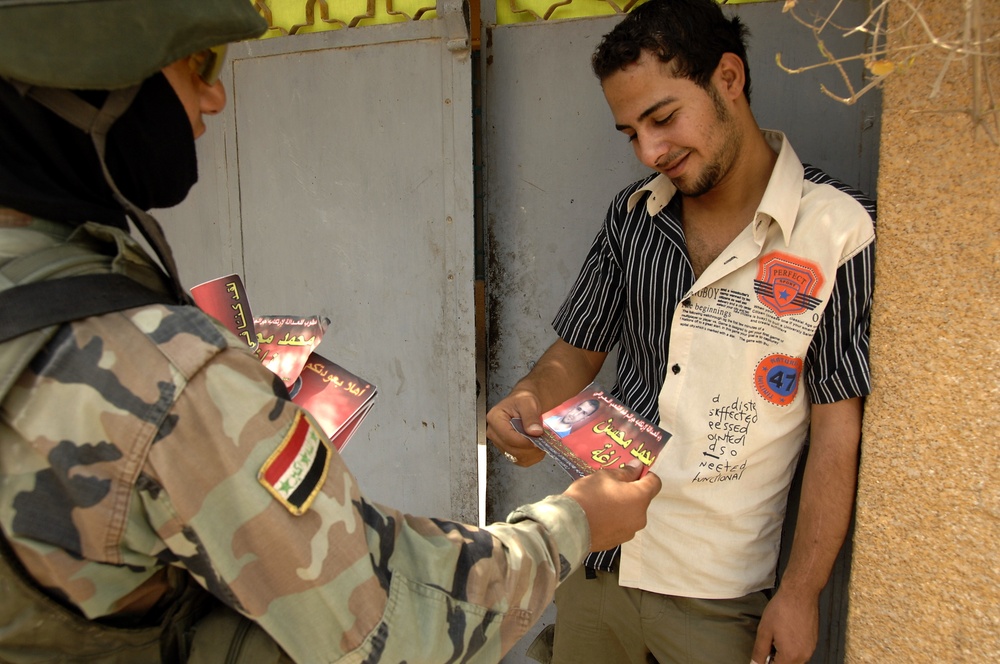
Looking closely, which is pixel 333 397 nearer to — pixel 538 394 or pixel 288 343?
pixel 288 343

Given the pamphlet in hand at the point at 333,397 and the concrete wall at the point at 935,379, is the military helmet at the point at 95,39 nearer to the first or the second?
the pamphlet in hand at the point at 333,397

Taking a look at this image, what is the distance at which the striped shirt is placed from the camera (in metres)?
1.79

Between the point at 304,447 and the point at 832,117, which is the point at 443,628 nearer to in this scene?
the point at 304,447

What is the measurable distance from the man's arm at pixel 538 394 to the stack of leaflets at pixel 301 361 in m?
0.52

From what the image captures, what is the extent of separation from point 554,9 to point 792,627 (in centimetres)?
208

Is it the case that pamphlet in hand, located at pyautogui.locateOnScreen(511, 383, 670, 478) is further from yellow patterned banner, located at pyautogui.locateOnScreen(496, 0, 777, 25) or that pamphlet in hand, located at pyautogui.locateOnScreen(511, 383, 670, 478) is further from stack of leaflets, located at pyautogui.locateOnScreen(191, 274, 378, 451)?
yellow patterned banner, located at pyautogui.locateOnScreen(496, 0, 777, 25)

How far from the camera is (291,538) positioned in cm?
101

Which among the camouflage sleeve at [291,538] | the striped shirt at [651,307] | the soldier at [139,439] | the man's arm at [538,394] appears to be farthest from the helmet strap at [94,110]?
the striped shirt at [651,307]

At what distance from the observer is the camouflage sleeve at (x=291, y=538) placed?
970 millimetres

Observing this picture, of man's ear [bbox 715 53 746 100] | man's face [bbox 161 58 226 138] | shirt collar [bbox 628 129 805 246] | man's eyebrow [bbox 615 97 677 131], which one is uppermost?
man's ear [bbox 715 53 746 100]

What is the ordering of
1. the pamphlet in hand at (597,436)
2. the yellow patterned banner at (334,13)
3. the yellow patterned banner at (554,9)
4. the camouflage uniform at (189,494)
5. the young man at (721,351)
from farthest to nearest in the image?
1. the yellow patterned banner at (334,13)
2. the yellow patterned banner at (554,9)
3. the young man at (721,351)
4. the pamphlet in hand at (597,436)
5. the camouflage uniform at (189,494)

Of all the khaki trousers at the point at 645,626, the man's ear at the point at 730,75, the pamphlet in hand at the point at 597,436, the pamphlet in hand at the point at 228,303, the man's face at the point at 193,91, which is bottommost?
the khaki trousers at the point at 645,626

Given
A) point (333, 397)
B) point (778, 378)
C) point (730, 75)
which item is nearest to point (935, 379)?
point (778, 378)

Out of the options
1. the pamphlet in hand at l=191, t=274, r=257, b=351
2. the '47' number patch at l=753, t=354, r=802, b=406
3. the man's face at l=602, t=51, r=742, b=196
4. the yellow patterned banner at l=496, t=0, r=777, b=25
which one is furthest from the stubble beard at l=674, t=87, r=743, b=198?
the pamphlet in hand at l=191, t=274, r=257, b=351
